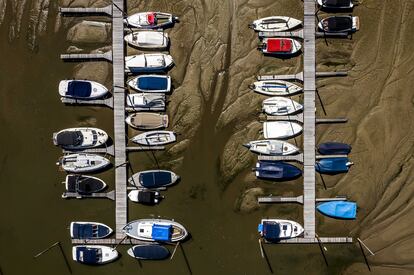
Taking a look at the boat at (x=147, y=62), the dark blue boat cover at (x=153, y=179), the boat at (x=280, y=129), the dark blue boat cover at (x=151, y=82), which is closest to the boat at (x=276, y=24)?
the boat at (x=280, y=129)

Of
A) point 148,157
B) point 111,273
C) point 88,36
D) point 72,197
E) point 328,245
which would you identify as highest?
point 88,36

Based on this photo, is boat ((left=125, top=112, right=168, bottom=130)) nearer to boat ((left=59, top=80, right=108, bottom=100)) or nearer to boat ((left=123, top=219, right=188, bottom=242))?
boat ((left=59, top=80, right=108, bottom=100))

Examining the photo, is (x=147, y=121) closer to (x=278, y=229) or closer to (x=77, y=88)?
(x=77, y=88)

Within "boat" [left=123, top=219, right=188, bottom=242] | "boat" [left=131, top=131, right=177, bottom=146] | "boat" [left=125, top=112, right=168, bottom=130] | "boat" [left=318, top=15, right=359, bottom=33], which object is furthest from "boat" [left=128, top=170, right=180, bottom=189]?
"boat" [left=318, top=15, right=359, bottom=33]

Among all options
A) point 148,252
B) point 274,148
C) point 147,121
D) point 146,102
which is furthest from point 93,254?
point 274,148

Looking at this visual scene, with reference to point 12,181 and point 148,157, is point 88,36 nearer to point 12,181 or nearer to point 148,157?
point 148,157

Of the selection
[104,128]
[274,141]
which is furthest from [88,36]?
[274,141]
